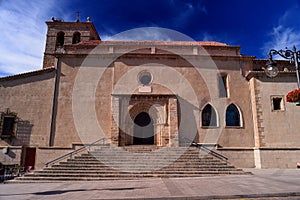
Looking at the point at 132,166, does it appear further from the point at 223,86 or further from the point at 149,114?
the point at 223,86

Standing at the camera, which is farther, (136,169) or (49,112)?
(49,112)

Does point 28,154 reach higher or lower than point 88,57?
lower

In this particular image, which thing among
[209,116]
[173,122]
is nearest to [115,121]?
[173,122]

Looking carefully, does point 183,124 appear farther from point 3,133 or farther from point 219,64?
point 3,133

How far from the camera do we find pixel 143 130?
1568 centimetres

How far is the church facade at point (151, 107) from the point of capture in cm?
1430

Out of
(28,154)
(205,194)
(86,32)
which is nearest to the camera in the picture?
(205,194)

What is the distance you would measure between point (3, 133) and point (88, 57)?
757 centimetres

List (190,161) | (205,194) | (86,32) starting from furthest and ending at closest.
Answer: (86,32) → (190,161) → (205,194)

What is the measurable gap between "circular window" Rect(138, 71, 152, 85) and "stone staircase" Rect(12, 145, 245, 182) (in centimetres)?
523


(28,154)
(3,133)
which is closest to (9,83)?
(3,133)

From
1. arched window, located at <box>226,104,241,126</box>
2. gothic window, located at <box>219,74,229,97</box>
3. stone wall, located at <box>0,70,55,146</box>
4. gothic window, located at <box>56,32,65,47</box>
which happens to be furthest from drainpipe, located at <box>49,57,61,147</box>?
arched window, located at <box>226,104,241,126</box>

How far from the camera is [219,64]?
54.0ft

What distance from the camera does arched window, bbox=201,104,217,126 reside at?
15287 mm
